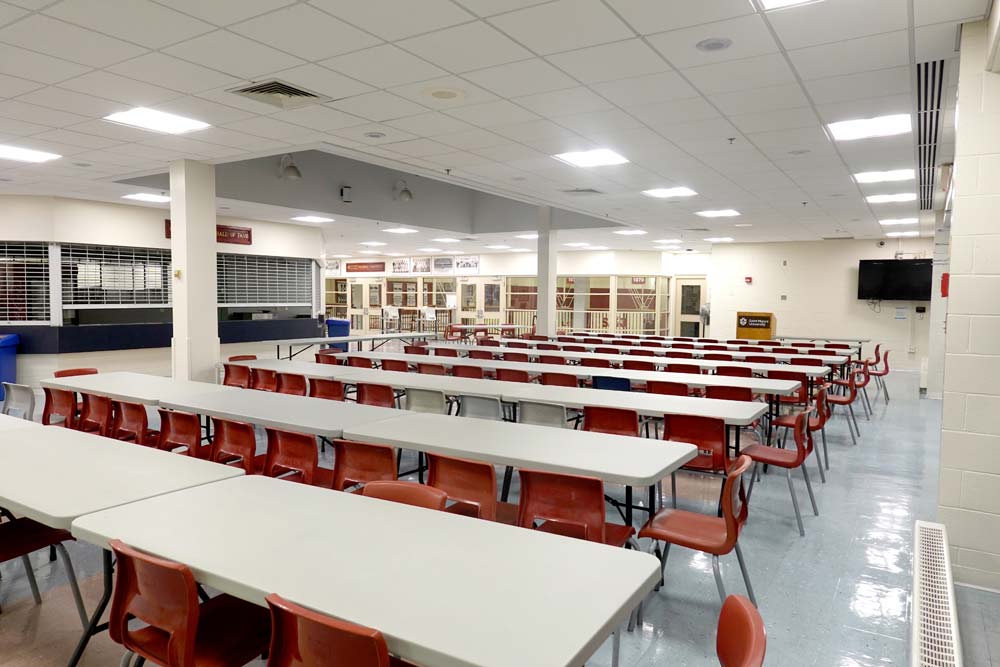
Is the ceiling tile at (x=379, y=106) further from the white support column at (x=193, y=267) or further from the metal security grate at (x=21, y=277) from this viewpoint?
the metal security grate at (x=21, y=277)

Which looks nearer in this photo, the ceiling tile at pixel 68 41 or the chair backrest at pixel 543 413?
the ceiling tile at pixel 68 41

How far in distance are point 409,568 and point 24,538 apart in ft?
7.15

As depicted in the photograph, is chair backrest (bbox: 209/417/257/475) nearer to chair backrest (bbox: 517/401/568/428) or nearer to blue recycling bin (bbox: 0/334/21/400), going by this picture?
chair backrest (bbox: 517/401/568/428)

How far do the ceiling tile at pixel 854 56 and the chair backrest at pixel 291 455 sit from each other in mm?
3652

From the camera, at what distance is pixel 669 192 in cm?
857

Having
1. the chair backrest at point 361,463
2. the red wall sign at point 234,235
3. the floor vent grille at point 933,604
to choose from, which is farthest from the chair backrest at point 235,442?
the red wall sign at point 234,235

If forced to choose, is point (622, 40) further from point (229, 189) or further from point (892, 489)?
point (229, 189)

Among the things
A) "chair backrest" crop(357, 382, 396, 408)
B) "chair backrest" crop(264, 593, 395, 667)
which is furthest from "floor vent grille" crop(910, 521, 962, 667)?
"chair backrest" crop(357, 382, 396, 408)

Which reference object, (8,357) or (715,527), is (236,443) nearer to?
(715,527)

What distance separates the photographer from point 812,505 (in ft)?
14.5

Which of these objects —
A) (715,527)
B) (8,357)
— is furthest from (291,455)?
(8,357)

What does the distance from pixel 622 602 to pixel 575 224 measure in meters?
11.0

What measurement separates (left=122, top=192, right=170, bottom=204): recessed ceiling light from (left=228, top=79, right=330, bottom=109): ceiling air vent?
5.14 metres

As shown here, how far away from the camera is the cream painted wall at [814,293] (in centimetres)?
1373
